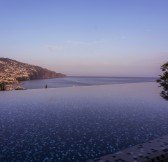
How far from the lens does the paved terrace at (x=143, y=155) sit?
21672 mm

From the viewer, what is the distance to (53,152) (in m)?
25.9

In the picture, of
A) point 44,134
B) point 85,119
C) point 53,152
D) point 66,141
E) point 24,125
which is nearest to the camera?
point 53,152

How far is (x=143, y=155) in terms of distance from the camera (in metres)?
22.5

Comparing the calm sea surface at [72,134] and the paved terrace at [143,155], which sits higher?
the paved terrace at [143,155]

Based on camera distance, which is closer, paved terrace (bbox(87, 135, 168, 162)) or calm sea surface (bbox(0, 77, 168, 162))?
paved terrace (bbox(87, 135, 168, 162))

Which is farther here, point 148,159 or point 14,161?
point 14,161

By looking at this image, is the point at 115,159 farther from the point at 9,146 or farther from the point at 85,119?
the point at 85,119

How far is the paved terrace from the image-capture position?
71.1 ft

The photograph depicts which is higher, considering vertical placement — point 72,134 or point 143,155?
point 143,155

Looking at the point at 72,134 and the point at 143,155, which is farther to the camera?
the point at 72,134

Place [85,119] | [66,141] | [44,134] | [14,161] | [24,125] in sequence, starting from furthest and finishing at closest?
[85,119]
[24,125]
[44,134]
[66,141]
[14,161]

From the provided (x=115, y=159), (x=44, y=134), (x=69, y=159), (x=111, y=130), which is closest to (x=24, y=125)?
(x=44, y=134)

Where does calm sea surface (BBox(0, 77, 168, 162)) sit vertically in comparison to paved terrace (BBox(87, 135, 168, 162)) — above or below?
below

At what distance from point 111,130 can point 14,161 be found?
15.9m
